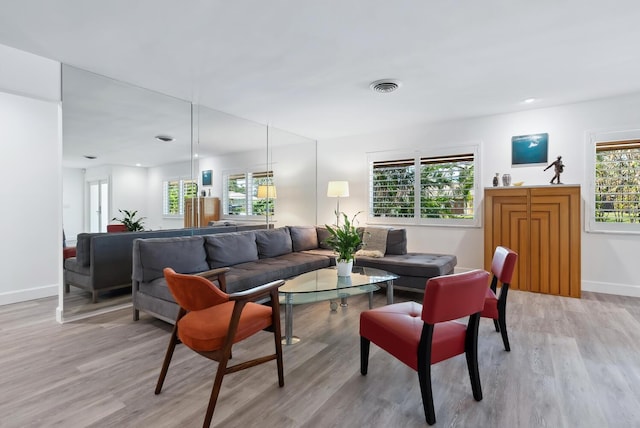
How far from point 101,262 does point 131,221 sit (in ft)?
1.82

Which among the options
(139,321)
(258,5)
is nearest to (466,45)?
(258,5)

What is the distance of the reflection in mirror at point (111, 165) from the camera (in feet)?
10.9

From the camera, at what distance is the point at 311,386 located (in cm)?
204

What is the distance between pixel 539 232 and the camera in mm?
4152

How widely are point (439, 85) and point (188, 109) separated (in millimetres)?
3051

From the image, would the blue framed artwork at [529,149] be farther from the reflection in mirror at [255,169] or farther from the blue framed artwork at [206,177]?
the blue framed artwork at [206,177]

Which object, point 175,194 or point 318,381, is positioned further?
point 175,194

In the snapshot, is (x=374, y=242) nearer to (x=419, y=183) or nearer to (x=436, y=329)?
(x=419, y=183)

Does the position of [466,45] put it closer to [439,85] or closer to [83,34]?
[439,85]

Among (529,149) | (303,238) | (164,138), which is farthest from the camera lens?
(303,238)

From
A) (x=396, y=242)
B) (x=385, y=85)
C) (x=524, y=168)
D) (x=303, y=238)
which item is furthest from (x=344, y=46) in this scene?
(x=524, y=168)

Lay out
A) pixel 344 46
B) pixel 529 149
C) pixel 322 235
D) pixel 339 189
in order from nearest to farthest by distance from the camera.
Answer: pixel 344 46 < pixel 529 149 < pixel 322 235 < pixel 339 189

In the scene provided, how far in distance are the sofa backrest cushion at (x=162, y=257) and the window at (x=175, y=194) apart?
3.22 ft

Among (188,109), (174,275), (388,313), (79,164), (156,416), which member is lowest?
(156,416)
